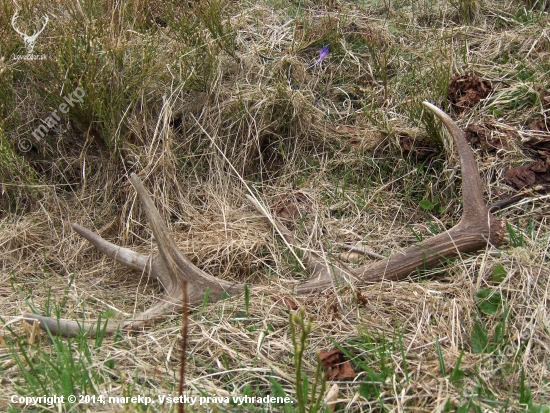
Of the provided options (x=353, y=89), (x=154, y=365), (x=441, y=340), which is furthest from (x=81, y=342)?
(x=353, y=89)

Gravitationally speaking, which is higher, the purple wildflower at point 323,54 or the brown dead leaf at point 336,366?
the purple wildflower at point 323,54

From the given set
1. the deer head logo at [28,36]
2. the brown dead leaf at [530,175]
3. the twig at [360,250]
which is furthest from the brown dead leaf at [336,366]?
the deer head logo at [28,36]

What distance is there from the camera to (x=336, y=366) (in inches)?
73.4

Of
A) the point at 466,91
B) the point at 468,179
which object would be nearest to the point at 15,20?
the point at 466,91

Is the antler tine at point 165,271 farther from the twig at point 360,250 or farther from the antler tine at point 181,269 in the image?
the twig at point 360,250

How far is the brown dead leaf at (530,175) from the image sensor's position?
2.64 meters

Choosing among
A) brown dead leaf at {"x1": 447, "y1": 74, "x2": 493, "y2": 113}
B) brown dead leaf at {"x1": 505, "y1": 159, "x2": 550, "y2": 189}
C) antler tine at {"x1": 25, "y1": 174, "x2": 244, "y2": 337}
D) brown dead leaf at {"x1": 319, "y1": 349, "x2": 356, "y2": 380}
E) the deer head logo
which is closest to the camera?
brown dead leaf at {"x1": 319, "y1": 349, "x2": 356, "y2": 380}

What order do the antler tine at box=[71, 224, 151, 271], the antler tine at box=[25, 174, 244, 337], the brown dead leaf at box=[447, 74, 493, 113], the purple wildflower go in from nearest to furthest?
1. the antler tine at box=[25, 174, 244, 337]
2. the antler tine at box=[71, 224, 151, 271]
3. the brown dead leaf at box=[447, 74, 493, 113]
4. the purple wildflower

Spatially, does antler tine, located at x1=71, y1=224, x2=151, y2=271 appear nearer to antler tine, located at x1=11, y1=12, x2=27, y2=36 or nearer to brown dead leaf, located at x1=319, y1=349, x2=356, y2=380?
brown dead leaf, located at x1=319, y1=349, x2=356, y2=380

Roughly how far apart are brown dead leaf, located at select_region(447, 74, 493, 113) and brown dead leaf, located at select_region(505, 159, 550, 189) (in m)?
0.52

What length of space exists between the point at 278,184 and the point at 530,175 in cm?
134

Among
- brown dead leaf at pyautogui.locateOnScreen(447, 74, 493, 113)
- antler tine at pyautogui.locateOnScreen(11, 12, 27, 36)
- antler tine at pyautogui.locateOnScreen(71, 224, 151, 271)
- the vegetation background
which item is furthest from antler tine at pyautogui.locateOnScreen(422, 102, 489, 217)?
antler tine at pyautogui.locateOnScreen(11, 12, 27, 36)

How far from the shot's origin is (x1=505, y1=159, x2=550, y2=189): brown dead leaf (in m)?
2.64

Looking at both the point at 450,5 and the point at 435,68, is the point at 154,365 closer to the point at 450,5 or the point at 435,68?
the point at 435,68
